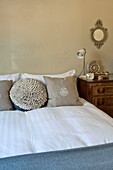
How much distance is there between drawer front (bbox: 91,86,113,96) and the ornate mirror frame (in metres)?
0.82

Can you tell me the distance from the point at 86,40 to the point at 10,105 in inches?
66.5

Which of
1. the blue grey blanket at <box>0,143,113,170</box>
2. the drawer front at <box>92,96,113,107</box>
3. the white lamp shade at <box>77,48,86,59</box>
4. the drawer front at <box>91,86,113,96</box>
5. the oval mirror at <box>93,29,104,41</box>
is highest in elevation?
the oval mirror at <box>93,29,104,41</box>

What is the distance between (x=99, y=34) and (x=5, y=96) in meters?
1.90

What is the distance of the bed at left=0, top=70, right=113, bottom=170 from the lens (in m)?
1.02

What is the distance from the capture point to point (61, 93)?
221 centimetres

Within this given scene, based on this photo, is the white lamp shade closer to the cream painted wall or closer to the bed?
the cream painted wall

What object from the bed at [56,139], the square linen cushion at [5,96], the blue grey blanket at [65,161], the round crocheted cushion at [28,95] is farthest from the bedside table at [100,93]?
the blue grey blanket at [65,161]

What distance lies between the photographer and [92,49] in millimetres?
2949

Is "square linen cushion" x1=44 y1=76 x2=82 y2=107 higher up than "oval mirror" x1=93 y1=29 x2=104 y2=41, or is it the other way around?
"oval mirror" x1=93 y1=29 x2=104 y2=41

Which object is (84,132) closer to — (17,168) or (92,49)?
(17,168)

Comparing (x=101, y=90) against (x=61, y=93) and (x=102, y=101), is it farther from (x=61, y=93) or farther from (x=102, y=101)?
(x=61, y=93)

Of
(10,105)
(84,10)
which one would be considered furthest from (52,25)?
(10,105)

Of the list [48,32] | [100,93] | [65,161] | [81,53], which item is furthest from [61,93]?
[65,161]

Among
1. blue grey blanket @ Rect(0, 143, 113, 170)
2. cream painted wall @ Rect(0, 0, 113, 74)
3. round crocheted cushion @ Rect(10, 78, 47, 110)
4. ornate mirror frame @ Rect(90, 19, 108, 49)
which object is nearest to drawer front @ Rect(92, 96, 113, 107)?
cream painted wall @ Rect(0, 0, 113, 74)
